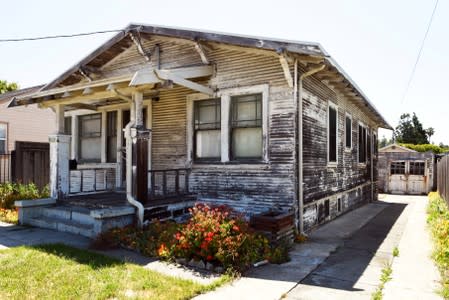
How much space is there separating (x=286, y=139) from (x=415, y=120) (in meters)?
65.2

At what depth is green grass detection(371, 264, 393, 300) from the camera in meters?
4.27

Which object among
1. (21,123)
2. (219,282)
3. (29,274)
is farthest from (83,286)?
(21,123)

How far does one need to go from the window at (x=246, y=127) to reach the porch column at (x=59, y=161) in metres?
4.25

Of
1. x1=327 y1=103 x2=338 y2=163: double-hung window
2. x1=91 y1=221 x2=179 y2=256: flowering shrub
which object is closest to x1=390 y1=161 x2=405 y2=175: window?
x1=327 y1=103 x2=338 y2=163: double-hung window

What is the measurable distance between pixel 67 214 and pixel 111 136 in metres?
3.41

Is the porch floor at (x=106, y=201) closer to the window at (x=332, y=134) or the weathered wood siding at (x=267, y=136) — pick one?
the weathered wood siding at (x=267, y=136)

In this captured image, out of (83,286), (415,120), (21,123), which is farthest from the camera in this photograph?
(415,120)

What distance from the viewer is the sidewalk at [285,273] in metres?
4.31

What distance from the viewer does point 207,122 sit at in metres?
8.61

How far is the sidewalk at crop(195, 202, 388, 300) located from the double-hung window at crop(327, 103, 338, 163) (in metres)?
2.52

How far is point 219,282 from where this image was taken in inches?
183

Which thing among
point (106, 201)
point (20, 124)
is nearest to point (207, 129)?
point (106, 201)

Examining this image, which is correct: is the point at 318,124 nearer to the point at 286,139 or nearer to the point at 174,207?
the point at 286,139

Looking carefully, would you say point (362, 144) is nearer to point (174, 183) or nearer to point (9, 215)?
point (174, 183)
